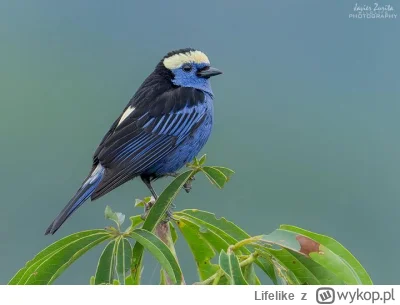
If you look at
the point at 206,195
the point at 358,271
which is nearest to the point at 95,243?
the point at 358,271

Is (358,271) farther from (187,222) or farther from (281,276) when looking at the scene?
(187,222)

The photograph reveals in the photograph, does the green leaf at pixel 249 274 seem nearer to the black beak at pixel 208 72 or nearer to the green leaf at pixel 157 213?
the green leaf at pixel 157 213

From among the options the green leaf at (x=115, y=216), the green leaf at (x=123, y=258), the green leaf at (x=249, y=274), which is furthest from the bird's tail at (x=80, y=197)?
the green leaf at (x=249, y=274)

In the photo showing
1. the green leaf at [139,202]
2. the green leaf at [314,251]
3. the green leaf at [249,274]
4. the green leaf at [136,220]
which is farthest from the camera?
the green leaf at [139,202]

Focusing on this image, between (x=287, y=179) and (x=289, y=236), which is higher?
(x=289, y=236)

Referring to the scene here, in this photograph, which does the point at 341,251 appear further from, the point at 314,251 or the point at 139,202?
the point at 139,202

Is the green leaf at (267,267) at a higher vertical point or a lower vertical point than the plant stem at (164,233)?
lower

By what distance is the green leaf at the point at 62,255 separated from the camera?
288 cm

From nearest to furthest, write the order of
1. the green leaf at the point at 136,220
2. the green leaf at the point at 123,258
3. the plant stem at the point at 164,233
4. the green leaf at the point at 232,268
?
the green leaf at the point at 232,268
the green leaf at the point at 123,258
the plant stem at the point at 164,233
the green leaf at the point at 136,220

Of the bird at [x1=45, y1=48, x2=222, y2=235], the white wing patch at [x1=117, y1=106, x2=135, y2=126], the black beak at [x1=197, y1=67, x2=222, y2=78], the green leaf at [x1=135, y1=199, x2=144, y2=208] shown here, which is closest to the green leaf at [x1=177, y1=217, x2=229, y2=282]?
the green leaf at [x1=135, y1=199, x2=144, y2=208]

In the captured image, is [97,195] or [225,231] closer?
[225,231]

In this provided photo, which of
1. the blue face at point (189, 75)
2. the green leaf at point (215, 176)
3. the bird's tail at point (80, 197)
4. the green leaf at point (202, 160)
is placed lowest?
the bird's tail at point (80, 197)

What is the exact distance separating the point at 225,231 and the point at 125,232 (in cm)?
36

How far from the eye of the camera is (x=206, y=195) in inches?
266
